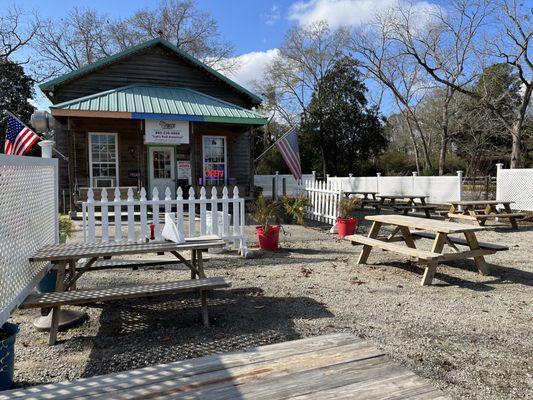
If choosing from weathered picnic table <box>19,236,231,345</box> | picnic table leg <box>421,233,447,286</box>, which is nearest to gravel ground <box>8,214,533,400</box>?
picnic table leg <box>421,233,447,286</box>

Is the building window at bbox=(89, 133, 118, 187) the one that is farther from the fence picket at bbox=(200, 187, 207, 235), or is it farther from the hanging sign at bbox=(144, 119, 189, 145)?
the fence picket at bbox=(200, 187, 207, 235)

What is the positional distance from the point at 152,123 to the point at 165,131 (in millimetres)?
476

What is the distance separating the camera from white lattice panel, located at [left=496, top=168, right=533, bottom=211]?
506 inches

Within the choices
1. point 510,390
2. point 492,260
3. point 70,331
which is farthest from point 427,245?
point 70,331

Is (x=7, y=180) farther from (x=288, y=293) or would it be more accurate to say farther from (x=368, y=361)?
(x=288, y=293)

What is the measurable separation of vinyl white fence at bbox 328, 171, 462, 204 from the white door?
20.2 feet

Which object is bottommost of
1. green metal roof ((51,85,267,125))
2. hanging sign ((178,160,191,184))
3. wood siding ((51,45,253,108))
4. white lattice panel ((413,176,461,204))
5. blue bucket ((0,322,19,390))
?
blue bucket ((0,322,19,390))

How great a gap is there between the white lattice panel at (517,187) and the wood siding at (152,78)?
33.5 feet

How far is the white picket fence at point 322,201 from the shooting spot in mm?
11039

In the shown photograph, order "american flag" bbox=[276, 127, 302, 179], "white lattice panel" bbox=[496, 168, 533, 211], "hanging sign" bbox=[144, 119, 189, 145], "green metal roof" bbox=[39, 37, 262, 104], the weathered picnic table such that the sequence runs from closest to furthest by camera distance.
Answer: the weathered picnic table, "american flag" bbox=[276, 127, 302, 179], "white lattice panel" bbox=[496, 168, 533, 211], "hanging sign" bbox=[144, 119, 189, 145], "green metal roof" bbox=[39, 37, 262, 104]

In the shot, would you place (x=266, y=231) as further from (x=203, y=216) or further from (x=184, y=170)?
(x=184, y=170)

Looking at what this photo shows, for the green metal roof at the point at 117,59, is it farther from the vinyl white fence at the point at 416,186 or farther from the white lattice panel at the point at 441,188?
the white lattice panel at the point at 441,188

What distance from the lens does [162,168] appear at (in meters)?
15.7

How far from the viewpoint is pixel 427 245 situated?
8750 mm
